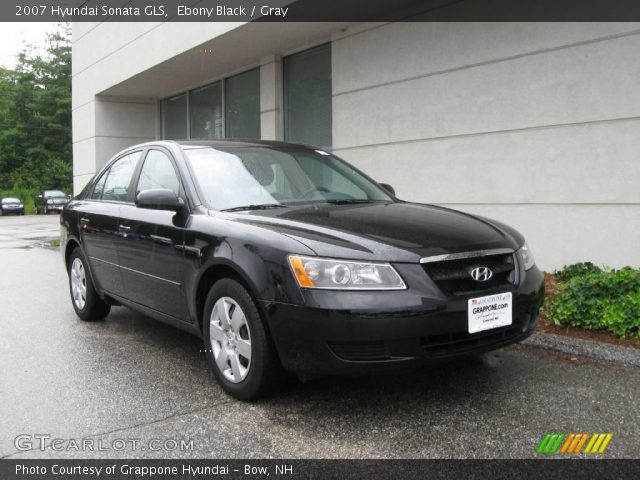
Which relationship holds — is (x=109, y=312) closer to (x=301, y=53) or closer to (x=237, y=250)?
(x=237, y=250)

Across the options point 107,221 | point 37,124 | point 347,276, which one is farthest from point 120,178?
point 37,124

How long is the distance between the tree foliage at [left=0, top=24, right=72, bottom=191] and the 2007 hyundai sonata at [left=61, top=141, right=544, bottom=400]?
50290 millimetres

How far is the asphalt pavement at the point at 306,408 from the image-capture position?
3.05m

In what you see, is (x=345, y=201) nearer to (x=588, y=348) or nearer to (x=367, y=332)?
(x=367, y=332)

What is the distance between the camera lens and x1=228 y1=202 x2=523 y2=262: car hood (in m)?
3.26

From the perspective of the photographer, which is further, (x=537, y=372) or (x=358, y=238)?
(x=537, y=372)

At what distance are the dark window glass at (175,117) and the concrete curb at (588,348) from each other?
12157mm

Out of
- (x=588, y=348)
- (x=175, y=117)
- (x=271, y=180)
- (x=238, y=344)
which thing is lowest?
(x=588, y=348)

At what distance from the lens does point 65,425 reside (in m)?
3.38

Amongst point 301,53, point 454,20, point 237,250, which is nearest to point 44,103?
point 301,53

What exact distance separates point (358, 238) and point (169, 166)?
75.8 inches

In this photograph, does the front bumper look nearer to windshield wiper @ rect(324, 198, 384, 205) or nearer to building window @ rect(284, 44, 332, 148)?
windshield wiper @ rect(324, 198, 384, 205)

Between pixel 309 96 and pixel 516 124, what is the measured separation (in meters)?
4.46

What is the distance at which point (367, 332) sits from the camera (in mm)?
3086
